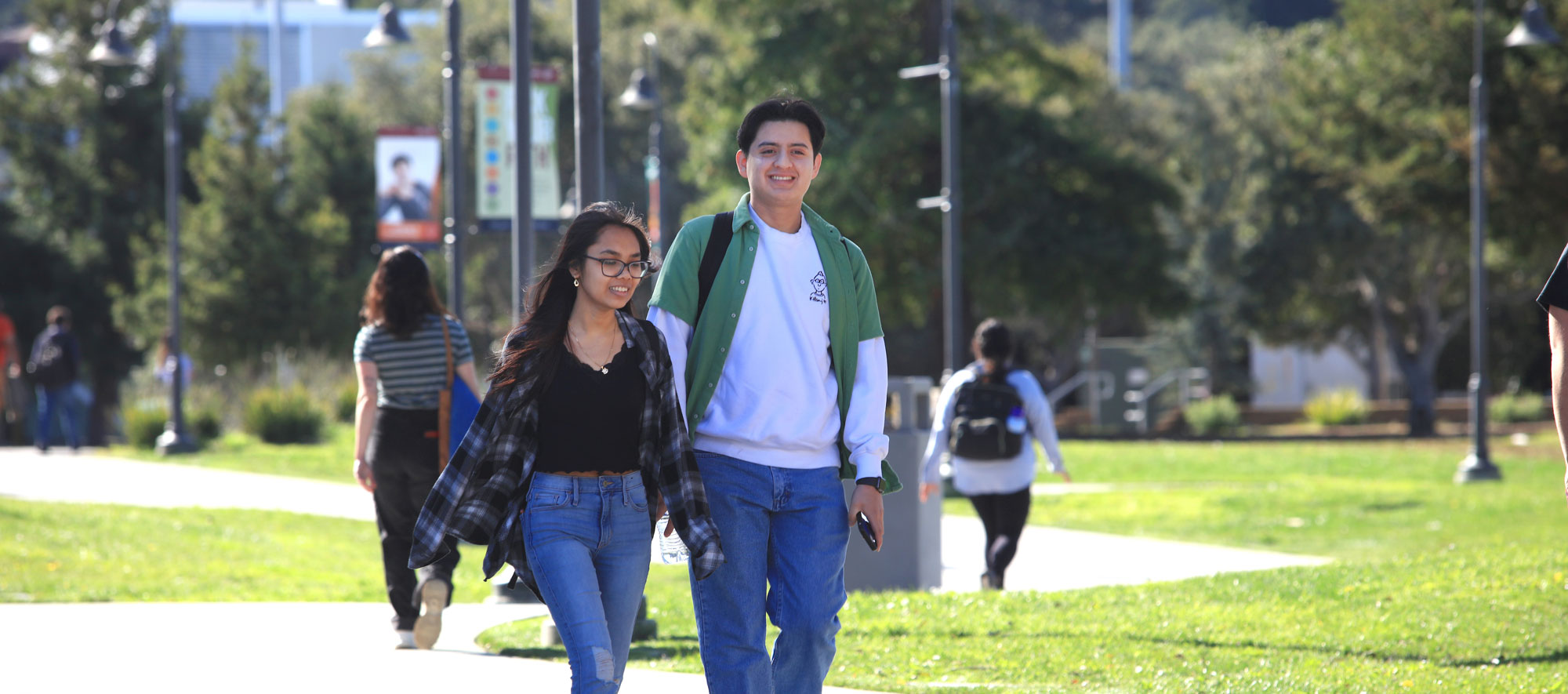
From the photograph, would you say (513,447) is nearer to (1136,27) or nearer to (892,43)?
(892,43)

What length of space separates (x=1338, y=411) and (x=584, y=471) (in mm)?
32288

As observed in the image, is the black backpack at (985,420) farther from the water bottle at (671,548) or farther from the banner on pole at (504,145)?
the water bottle at (671,548)

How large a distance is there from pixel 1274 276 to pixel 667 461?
37735 mm

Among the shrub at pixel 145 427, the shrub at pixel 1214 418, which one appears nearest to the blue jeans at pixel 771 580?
the shrub at pixel 145 427

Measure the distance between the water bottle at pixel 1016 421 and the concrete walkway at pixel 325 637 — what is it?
1504 millimetres

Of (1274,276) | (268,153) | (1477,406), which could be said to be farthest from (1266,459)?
(268,153)

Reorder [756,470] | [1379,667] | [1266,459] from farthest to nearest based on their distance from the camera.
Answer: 1. [1266,459]
2. [1379,667]
3. [756,470]

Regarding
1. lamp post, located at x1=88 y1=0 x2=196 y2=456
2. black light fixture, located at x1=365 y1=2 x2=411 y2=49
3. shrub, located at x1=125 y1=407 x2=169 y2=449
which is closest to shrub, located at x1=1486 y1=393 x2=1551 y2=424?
black light fixture, located at x1=365 y1=2 x2=411 y2=49

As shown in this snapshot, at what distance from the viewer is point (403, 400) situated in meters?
7.22

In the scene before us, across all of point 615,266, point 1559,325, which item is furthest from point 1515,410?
point 615,266

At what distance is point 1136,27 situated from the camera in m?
78.5

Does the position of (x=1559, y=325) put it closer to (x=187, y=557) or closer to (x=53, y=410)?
(x=187, y=557)

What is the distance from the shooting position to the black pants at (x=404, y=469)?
283 inches

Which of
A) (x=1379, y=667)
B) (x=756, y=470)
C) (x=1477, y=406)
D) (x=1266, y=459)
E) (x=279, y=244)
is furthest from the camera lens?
(x=279, y=244)
